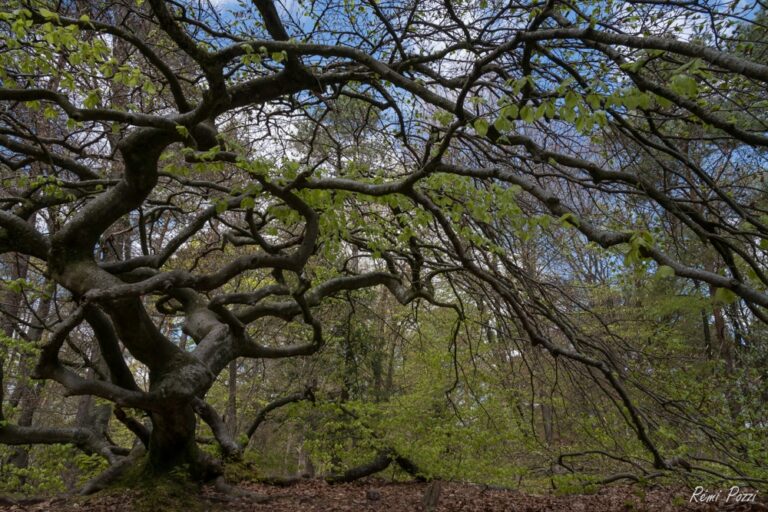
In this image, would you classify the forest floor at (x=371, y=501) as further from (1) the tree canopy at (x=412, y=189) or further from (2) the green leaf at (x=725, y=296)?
(2) the green leaf at (x=725, y=296)

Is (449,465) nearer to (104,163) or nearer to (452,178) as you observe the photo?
(452,178)

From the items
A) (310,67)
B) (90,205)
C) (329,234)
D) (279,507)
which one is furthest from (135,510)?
(310,67)

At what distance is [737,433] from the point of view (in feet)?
14.0

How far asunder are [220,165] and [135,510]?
3.02 metres

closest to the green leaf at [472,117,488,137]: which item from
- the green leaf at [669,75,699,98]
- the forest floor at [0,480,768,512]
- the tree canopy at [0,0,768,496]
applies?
the tree canopy at [0,0,768,496]
